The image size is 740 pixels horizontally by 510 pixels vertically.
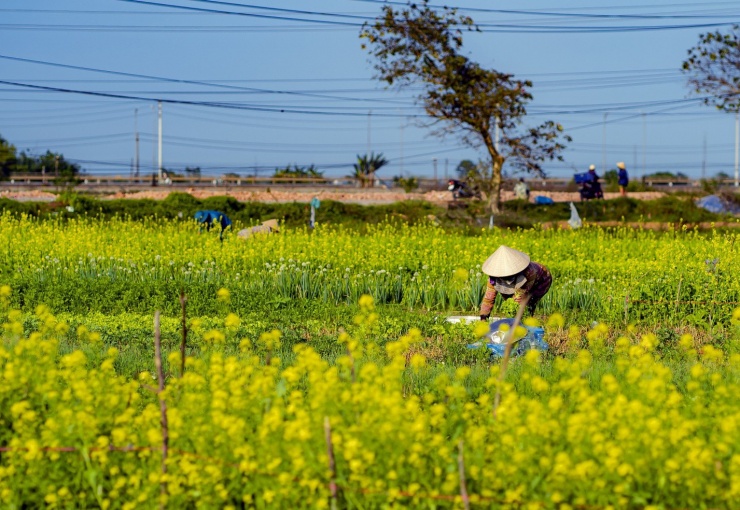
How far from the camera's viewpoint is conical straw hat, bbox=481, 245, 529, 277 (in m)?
9.25

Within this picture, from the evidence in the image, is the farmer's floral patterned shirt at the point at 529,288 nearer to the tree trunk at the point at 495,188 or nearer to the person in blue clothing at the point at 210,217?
the person in blue clothing at the point at 210,217

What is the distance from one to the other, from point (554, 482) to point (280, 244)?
11.7 meters

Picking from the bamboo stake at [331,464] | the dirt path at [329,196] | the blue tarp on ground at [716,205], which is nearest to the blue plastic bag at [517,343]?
the bamboo stake at [331,464]

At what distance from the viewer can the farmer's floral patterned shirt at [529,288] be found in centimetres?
961

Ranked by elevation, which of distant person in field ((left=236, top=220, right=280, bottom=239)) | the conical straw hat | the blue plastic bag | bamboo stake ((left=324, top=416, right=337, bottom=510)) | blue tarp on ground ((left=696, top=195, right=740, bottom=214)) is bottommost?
the blue plastic bag

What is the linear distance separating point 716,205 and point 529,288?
2291 cm

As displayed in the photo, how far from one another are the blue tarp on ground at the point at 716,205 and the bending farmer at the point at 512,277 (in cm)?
2118

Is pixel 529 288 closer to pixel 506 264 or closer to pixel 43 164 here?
pixel 506 264

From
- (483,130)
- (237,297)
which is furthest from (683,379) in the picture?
(483,130)

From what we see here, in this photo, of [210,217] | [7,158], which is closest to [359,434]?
[210,217]

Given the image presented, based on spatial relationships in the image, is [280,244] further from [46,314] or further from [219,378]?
[219,378]

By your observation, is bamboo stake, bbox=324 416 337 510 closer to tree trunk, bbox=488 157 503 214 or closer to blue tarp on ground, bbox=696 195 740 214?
tree trunk, bbox=488 157 503 214

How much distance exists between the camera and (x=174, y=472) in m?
4.59

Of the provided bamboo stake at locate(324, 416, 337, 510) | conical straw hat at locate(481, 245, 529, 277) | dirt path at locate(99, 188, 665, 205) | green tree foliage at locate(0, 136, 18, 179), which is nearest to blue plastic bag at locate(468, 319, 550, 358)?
conical straw hat at locate(481, 245, 529, 277)
